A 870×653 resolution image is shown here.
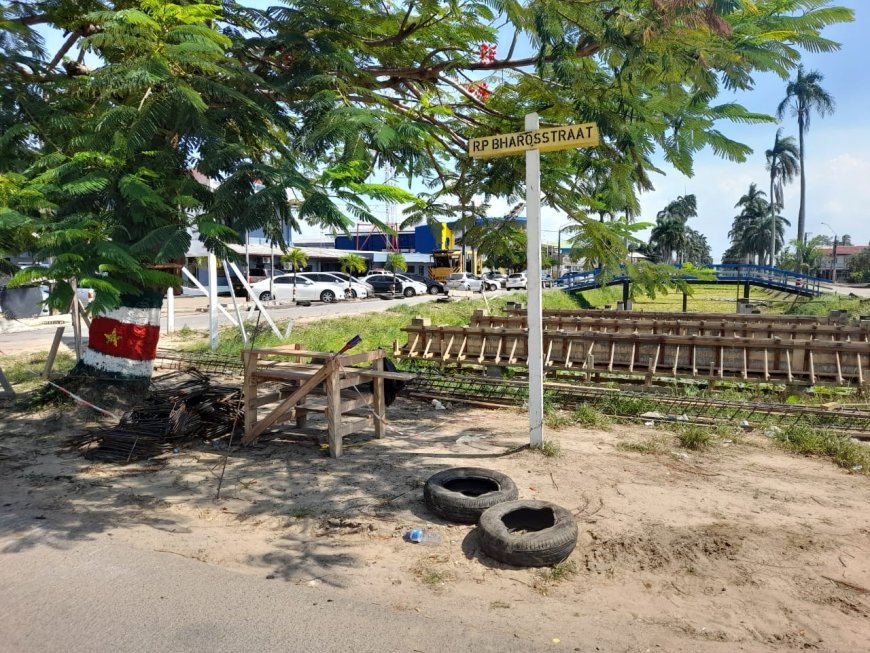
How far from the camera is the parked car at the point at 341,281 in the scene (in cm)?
3412

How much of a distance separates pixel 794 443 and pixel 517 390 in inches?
160

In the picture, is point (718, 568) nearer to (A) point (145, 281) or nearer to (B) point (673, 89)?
(B) point (673, 89)

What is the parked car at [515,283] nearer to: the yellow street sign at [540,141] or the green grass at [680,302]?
the green grass at [680,302]

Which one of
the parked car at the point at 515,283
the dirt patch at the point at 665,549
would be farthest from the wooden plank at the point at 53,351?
the parked car at the point at 515,283

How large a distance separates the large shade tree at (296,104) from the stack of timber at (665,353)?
116 inches

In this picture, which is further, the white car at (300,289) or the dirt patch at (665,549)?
the white car at (300,289)

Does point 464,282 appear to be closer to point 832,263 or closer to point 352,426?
point 352,426

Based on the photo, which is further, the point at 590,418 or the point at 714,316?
the point at 714,316

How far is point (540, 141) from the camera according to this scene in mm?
6461

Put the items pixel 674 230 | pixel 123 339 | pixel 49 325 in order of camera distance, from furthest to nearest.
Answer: pixel 674 230 → pixel 49 325 → pixel 123 339

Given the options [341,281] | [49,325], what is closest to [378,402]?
[49,325]

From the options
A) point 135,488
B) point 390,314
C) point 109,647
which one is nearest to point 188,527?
point 135,488

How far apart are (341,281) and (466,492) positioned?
97.8 feet

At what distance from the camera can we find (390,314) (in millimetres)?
24250
